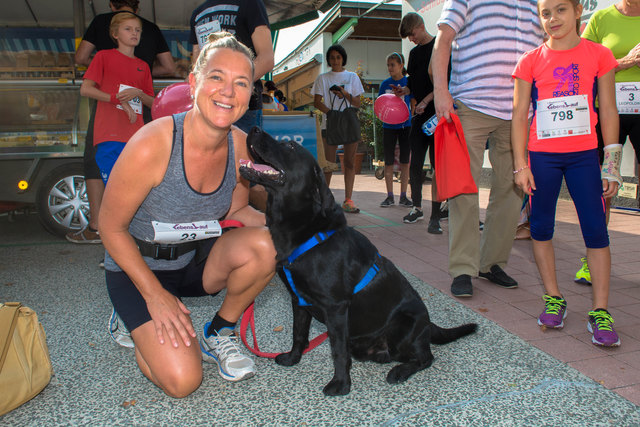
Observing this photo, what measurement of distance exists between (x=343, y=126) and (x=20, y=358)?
518cm

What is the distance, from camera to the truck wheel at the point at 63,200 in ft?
16.1

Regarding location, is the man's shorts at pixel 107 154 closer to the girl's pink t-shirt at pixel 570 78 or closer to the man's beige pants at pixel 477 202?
the man's beige pants at pixel 477 202

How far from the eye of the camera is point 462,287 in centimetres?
322

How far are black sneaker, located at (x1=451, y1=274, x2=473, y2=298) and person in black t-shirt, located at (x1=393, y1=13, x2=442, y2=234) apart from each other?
201 centimetres

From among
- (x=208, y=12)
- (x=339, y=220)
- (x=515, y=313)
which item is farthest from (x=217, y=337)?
(x=208, y=12)

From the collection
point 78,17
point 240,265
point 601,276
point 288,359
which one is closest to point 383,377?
point 288,359

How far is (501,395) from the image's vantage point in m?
2.00

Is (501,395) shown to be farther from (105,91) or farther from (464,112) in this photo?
(105,91)

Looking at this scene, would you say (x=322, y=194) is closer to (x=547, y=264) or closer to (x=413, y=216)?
(x=547, y=264)

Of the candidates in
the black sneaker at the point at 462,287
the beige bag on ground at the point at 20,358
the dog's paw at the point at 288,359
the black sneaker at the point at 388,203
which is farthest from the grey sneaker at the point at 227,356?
the black sneaker at the point at 388,203

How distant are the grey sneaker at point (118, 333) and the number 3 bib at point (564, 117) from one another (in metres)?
2.48

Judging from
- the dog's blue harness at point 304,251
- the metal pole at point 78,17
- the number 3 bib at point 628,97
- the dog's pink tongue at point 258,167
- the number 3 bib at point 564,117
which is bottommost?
the dog's blue harness at point 304,251

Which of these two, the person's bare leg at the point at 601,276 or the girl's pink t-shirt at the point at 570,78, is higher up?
the girl's pink t-shirt at the point at 570,78

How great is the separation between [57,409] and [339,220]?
1398 millimetres
